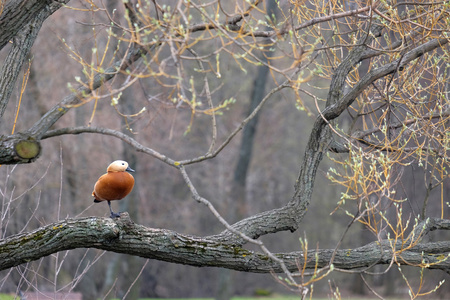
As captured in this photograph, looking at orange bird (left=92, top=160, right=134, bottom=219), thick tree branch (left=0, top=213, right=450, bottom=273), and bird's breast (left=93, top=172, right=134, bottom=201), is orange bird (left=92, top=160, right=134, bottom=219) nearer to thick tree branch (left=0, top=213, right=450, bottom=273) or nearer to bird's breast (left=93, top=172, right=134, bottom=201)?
bird's breast (left=93, top=172, right=134, bottom=201)

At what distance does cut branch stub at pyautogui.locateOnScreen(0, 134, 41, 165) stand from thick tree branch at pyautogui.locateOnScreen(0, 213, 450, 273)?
0.60 metres

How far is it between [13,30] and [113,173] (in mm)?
1456

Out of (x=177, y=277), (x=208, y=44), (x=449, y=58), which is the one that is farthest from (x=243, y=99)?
(x=449, y=58)

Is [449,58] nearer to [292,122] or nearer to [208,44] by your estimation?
[208,44]

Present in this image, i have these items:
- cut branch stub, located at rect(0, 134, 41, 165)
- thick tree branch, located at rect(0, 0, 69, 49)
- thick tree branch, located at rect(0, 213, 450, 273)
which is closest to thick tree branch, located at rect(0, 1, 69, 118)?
thick tree branch, located at rect(0, 0, 69, 49)

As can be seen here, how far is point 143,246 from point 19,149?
114 cm

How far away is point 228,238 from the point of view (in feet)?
15.6

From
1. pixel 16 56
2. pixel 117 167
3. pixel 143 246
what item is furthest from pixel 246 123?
pixel 16 56

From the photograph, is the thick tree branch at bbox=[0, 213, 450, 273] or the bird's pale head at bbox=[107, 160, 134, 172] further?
the bird's pale head at bbox=[107, 160, 134, 172]

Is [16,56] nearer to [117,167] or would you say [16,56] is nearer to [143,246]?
[117,167]

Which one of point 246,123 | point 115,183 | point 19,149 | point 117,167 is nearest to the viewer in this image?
point 246,123

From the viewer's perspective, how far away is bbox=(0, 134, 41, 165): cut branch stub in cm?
396

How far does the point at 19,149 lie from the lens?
156 inches

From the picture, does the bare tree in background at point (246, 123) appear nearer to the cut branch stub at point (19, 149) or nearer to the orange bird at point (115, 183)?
the cut branch stub at point (19, 149)
